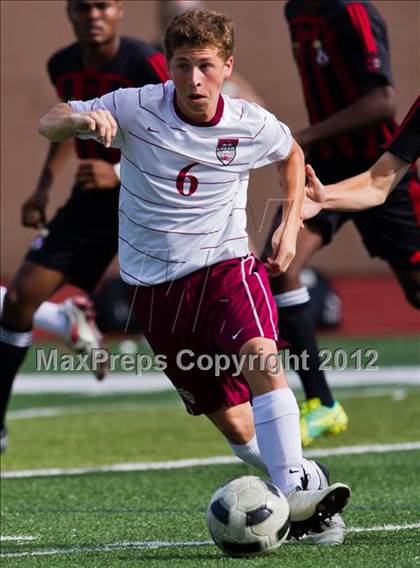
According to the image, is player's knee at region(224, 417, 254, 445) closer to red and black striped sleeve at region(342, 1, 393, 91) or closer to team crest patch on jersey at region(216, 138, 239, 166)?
team crest patch on jersey at region(216, 138, 239, 166)

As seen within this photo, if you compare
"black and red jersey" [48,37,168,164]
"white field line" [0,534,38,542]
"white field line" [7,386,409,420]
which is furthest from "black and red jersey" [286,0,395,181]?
"white field line" [7,386,409,420]

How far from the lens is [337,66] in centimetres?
682

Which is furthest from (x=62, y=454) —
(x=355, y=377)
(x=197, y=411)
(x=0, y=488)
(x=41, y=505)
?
(x=355, y=377)

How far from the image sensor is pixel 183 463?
7.48 metres

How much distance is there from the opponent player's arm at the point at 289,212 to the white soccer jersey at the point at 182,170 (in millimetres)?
51

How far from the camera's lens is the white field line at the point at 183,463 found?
726 cm

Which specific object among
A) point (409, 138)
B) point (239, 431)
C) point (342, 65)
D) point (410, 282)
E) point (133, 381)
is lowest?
point (133, 381)

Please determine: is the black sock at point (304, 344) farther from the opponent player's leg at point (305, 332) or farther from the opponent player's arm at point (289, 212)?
the opponent player's arm at point (289, 212)

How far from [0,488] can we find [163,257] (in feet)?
7.38

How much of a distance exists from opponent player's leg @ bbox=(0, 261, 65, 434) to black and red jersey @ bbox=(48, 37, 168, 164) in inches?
31.0

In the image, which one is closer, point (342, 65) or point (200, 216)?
point (200, 216)

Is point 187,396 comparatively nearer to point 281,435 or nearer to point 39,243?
point 281,435

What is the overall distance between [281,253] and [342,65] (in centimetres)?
239

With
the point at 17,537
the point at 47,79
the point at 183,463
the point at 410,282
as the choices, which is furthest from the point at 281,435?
the point at 47,79
